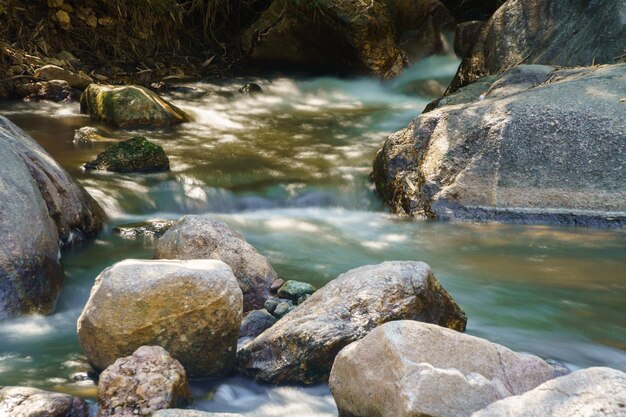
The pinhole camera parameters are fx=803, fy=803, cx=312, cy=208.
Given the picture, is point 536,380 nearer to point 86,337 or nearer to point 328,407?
point 328,407

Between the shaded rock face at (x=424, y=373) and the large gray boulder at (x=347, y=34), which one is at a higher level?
the large gray boulder at (x=347, y=34)

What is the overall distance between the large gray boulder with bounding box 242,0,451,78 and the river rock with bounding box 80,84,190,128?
3194 mm

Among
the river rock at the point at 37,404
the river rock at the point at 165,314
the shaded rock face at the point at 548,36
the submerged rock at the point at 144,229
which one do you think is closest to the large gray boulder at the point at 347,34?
the shaded rock face at the point at 548,36

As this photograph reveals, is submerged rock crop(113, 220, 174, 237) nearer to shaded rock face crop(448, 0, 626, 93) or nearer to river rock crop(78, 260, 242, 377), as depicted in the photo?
A: river rock crop(78, 260, 242, 377)

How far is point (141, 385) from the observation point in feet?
10.1

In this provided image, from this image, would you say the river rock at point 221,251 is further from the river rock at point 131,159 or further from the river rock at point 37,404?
the river rock at point 131,159

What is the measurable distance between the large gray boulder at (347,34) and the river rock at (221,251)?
730 centimetres

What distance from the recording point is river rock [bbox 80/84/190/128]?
8.84 m

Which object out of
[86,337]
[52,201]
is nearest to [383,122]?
[52,201]

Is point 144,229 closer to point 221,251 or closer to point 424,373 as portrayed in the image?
point 221,251

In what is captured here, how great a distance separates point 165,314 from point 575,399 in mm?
1753

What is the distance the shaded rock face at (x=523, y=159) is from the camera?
6016mm

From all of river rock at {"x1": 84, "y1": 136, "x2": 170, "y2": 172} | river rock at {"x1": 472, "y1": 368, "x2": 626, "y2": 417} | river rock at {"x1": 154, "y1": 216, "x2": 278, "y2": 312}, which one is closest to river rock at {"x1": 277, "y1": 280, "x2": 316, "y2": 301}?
river rock at {"x1": 154, "y1": 216, "x2": 278, "y2": 312}

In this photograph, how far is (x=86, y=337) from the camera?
3.49 m
